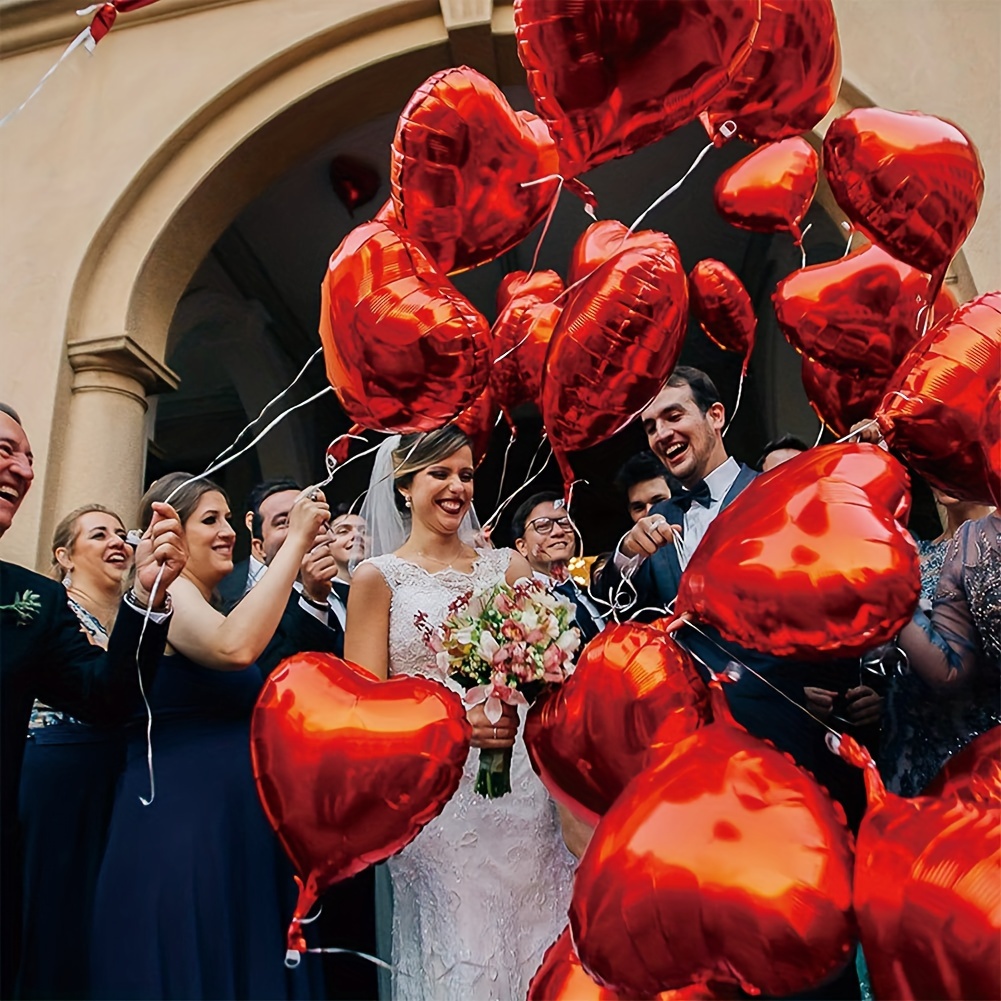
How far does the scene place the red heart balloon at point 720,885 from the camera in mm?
999

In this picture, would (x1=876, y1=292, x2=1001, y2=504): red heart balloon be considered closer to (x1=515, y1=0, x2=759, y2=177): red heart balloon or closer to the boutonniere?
(x1=515, y1=0, x2=759, y2=177): red heart balloon

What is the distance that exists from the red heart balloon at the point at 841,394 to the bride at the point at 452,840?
81 cm

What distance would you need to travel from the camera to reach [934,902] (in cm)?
96

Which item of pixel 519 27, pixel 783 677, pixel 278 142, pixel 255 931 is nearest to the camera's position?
pixel 519 27

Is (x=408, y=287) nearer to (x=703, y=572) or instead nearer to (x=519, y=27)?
(x=519, y=27)

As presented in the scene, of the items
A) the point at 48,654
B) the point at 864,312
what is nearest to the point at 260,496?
the point at 48,654

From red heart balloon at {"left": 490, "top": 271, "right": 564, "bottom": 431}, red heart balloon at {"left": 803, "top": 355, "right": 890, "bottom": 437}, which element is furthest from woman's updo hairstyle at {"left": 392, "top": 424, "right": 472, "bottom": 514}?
red heart balloon at {"left": 803, "top": 355, "right": 890, "bottom": 437}

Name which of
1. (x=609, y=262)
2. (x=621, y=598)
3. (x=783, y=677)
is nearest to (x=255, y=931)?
(x=621, y=598)

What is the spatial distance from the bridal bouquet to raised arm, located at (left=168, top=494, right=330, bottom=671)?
41 centimetres

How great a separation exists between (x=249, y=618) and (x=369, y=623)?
277mm

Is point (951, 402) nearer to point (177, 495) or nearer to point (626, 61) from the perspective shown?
point (626, 61)

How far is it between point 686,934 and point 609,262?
1.17 m

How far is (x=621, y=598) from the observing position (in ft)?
7.10

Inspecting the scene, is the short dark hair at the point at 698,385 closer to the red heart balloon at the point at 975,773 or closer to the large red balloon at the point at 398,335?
the large red balloon at the point at 398,335
